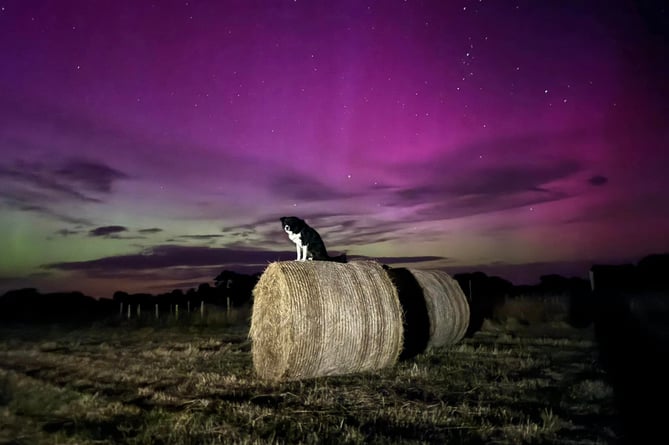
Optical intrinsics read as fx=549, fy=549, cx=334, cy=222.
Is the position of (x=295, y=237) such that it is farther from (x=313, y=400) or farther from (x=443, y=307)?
(x=313, y=400)

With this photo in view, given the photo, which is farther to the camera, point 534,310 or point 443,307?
point 534,310

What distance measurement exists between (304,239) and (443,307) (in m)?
2.96

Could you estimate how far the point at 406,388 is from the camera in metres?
6.70

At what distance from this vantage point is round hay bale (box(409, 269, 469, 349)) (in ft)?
33.4

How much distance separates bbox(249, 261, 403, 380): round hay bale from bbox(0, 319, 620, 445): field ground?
253mm

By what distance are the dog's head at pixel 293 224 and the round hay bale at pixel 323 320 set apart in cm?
221

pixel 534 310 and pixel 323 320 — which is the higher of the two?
pixel 323 320

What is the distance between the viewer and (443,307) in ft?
34.4

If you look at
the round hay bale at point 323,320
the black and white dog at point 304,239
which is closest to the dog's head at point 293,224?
the black and white dog at point 304,239

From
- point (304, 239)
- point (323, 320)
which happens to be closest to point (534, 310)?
point (304, 239)

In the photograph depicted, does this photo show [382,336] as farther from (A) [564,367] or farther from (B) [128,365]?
(B) [128,365]

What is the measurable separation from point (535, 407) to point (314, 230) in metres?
5.76

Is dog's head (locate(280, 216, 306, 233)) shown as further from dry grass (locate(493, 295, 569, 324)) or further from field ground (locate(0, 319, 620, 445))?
dry grass (locate(493, 295, 569, 324))

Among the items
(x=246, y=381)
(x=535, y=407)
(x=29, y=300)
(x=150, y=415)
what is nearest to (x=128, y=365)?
(x=246, y=381)
